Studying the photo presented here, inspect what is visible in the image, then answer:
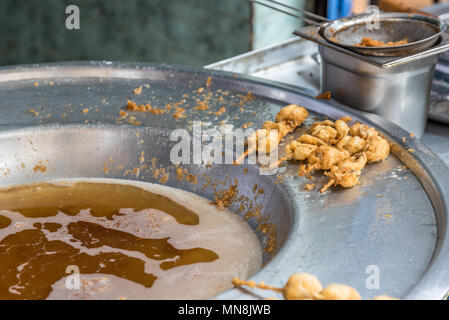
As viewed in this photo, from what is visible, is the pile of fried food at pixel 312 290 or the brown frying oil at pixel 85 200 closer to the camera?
the pile of fried food at pixel 312 290

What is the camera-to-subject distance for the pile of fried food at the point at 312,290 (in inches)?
41.0

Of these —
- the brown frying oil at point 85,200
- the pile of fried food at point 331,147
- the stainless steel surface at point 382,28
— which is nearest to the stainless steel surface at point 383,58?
the stainless steel surface at point 382,28

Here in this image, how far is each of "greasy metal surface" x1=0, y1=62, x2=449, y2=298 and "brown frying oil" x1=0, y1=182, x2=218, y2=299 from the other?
0.09 metres

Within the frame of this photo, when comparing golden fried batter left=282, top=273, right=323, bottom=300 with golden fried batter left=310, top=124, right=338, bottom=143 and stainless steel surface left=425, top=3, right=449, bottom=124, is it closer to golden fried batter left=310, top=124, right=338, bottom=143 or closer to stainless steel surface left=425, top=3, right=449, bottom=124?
golden fried batter left=310, top=124, right=338, bottom=143

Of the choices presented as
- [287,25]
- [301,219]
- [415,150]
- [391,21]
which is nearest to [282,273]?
[301,219]

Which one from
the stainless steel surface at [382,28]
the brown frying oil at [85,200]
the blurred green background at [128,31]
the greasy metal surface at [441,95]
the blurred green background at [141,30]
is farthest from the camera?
the blurred green background at [128,31]

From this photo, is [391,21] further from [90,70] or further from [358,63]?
[90,70]

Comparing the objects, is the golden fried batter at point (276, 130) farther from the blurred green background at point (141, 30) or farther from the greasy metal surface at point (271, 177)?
the blurred green background at point (141, 30)

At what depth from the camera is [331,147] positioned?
154 cm

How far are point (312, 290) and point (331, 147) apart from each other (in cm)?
56

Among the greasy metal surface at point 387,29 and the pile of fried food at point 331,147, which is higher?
the greasy metal surface at point 387,29

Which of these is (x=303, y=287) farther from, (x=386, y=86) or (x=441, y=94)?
(x=441, y=94)

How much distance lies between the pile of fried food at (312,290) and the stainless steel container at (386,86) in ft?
2.68

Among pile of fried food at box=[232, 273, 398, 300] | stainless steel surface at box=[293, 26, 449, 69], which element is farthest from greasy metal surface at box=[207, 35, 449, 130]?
pile of fried food at box=[232, 273, 398, 300]
